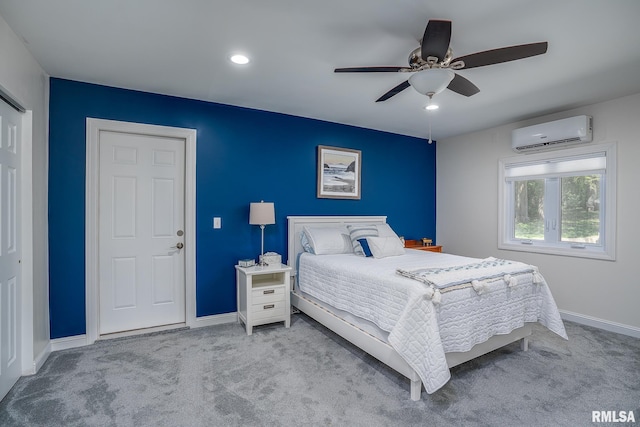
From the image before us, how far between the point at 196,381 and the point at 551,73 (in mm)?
3759

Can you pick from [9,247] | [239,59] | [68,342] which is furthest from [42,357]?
[239,59]

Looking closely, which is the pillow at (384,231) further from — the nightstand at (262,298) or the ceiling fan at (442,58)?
the ceiling fan at (442,58)

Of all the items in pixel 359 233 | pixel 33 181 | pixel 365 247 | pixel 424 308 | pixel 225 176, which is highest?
pixel 225 176

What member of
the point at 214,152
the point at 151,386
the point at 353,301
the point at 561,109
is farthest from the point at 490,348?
the point at 214,152

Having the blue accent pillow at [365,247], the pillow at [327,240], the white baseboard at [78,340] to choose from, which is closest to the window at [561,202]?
the blue accent pillow at [365,247]

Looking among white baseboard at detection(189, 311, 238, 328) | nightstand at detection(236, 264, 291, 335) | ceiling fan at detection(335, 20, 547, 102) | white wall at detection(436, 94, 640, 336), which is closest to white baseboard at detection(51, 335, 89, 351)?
white baseboard at detection(189, 311, 238, 328)

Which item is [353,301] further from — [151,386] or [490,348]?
[151,386]

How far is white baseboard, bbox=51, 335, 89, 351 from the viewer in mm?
2746

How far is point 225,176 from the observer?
3.46 m

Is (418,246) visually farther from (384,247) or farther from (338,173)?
(338,173)

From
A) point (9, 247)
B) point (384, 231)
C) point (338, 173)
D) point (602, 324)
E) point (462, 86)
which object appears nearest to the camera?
point (9, 247)

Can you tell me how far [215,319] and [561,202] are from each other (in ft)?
14.2

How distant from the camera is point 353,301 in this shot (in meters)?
2.63

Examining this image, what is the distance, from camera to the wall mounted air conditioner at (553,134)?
11.0 ft
